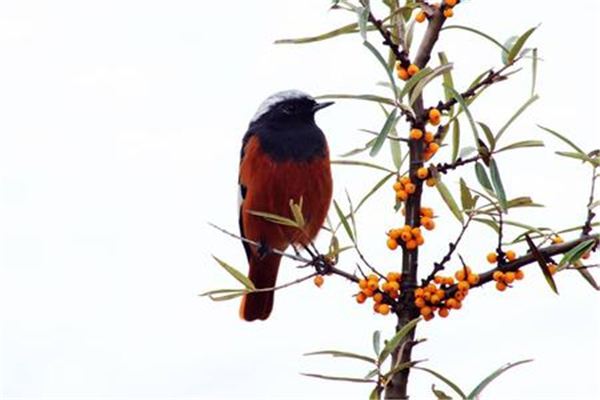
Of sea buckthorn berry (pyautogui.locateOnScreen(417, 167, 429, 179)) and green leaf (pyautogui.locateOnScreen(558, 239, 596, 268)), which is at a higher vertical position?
sea buckthorn berry (pyautogui.locateOnScreen(417, 167, 429, 179))

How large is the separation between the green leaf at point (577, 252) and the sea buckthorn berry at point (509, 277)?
105 millimetres

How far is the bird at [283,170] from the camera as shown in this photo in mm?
4129

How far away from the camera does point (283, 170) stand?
420cm

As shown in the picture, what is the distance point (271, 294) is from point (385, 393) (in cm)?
285

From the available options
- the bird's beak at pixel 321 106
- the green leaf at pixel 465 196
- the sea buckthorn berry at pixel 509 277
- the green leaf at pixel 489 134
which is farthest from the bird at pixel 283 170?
the sea buckthorn berry at pixel 509 277

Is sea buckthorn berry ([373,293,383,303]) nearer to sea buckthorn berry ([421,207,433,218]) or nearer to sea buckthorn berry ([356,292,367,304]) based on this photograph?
sea buckthorn berry ([356,292,367,304])

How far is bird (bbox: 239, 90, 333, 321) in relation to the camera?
4.13 m

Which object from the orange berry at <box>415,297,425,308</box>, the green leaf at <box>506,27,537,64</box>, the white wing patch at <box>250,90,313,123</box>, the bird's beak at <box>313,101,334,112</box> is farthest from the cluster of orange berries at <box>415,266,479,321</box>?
the white wing patch at <box>250,90,313,123</box>

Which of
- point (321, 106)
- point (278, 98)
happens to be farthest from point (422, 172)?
point (278, 98)

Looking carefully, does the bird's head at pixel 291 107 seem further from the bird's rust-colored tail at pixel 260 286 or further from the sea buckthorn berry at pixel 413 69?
the sea buckthorn berry at pixel 413 69

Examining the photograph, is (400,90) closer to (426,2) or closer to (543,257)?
(426,2)

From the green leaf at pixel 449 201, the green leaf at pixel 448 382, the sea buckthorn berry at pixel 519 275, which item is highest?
the green leaf at pixel 449 201

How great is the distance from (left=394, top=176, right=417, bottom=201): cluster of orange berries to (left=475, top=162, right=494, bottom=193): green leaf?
17 cm

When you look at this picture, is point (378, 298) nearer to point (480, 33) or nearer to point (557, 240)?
point (557, 240)
